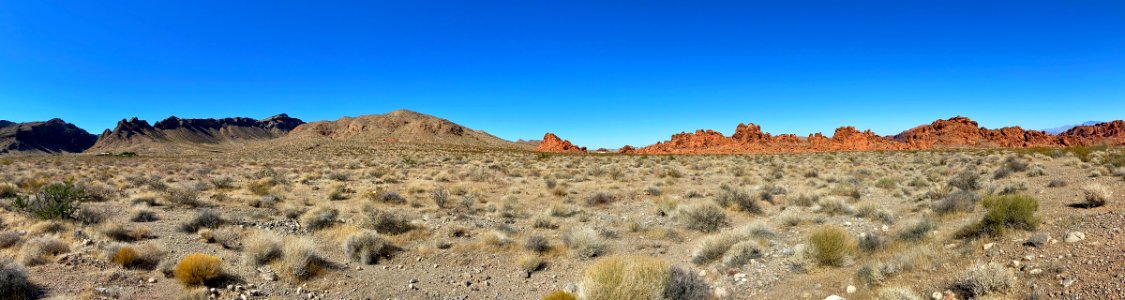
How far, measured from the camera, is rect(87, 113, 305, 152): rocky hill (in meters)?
100

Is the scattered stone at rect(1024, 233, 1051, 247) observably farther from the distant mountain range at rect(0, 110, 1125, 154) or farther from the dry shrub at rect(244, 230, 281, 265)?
the distant mountain range at rect(0, 110, 1125, 154)

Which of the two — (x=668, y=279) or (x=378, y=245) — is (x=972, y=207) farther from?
(x=378, y=245)

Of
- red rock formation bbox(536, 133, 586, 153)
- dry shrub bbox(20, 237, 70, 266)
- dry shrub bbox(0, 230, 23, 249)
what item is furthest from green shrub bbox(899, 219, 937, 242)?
red rock formation bbox(536, 133, 586, 153)

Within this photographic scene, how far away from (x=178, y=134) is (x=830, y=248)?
149 metres

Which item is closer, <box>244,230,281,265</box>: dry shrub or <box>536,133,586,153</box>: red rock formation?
<box>244,230,281,265</box>: dry shrub

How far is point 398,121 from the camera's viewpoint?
96.3 metres

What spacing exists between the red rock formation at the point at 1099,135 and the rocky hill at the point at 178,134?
157542 millimetres

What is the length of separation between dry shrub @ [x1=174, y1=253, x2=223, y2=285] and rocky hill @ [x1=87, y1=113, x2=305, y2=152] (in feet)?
346

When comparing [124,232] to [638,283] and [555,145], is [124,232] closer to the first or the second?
[638,283]

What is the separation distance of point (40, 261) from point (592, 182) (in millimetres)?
17155

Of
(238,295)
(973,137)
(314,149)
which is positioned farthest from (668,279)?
(973,137)

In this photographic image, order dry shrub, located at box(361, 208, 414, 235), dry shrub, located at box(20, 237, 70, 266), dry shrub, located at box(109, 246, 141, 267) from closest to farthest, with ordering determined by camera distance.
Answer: dry shrub, located at box(20, 237, 70, 266), dry shrub, located at box(109, 246, 141, 267), dry shrub, located at box(361, 208, 414, 235)

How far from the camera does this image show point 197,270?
20.0 feet

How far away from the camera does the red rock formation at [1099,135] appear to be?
75.5 metres
